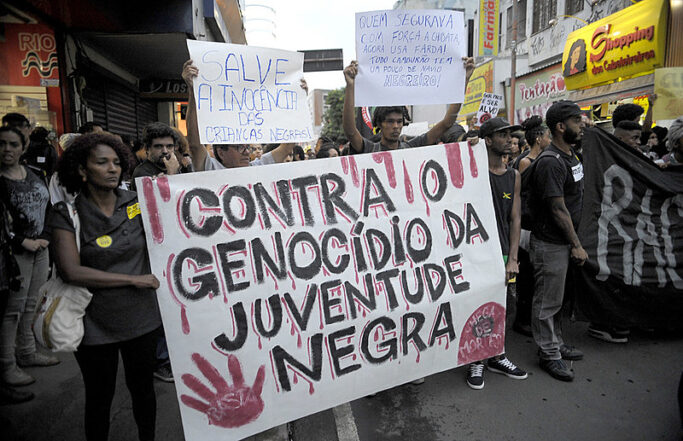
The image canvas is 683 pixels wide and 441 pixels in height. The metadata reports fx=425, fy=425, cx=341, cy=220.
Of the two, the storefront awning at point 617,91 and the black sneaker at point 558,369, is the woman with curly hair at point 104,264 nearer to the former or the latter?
the black sneaker at point 558,369

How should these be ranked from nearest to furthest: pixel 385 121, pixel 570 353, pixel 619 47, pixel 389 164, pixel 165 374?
pixel 389 164
pixel 385 121
pixel 165 374
pixel 570 353
pixel 619 47

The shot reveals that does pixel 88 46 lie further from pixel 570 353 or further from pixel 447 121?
pixel 570 353

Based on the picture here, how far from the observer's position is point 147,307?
219cm

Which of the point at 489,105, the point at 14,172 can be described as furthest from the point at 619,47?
the point at 14,172

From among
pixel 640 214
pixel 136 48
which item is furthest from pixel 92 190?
pixel 136 48

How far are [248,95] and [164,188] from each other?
33.3 inches

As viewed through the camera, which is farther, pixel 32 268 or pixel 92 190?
pixel 32 268

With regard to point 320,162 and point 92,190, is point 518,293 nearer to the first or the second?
point 320,162

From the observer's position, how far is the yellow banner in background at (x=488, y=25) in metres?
18.5

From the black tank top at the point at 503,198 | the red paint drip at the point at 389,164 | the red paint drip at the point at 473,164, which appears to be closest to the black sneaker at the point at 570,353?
the black tank top at the point at 503,198

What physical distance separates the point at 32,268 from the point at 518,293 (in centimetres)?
440

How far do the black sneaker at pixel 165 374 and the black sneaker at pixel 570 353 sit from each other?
10.9ft

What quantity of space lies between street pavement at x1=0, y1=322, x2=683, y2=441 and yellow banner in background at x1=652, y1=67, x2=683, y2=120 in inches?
201

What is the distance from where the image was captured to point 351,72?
117 inches
